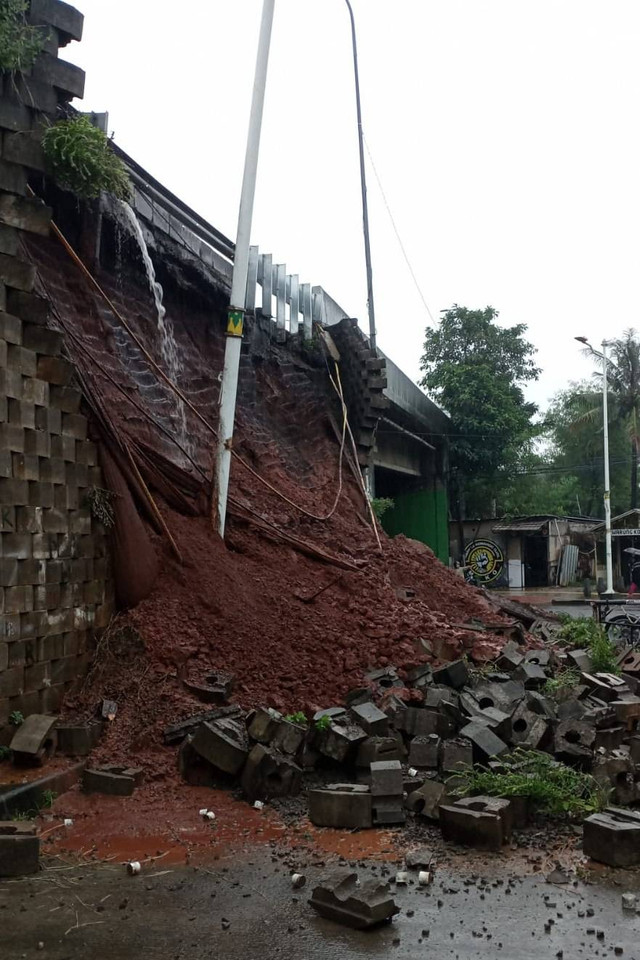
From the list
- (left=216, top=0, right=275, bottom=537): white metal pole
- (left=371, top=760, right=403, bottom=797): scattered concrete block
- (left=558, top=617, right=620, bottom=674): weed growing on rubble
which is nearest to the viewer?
(left=371, top=760, right=403, bottom=797): scattered concrete block

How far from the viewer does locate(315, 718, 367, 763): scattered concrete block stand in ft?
24.2

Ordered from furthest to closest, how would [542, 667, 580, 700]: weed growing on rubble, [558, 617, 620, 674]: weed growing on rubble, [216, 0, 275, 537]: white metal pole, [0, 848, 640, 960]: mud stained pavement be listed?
[558, 617, 620, 674]: weed growing on rubble → [216, 0, 275, 537]: white metal pole → [542, 667, 580, 700]: weed growing on rubble → [0, 848, 640, 960]: mud stained pavement

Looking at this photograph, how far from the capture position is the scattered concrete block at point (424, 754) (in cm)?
741

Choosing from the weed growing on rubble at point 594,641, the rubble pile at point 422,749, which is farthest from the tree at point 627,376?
the rubble pile at point 422,749

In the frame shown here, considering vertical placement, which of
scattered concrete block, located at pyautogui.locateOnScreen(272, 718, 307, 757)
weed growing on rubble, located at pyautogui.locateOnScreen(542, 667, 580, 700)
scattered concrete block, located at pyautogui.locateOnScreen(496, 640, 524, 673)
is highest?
scattered concrete block, located at pyautogui.locateOnScreen(496, 640, 524, 673)

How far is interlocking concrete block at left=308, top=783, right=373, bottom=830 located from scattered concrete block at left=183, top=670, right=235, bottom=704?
1917 millimetres

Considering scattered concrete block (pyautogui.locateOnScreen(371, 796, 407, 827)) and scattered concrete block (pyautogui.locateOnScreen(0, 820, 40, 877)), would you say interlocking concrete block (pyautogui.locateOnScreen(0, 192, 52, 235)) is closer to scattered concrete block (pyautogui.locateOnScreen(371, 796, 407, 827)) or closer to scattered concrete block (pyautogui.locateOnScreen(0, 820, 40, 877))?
scattered concrete block (pyautogui.locateOnScreen(0, 820, 40, 877))

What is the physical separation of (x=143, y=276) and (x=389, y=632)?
20.2ft

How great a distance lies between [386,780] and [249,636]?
294 cm

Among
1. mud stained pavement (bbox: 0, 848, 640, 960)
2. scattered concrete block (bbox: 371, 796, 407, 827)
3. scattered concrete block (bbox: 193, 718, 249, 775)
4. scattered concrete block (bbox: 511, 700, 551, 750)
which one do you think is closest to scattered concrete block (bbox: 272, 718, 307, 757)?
scattered concrete block (bbox: 193, 718, 249, 775)

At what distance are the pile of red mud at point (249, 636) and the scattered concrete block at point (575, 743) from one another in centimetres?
194

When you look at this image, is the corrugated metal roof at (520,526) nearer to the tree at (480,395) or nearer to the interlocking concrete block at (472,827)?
the tree at (480,395)

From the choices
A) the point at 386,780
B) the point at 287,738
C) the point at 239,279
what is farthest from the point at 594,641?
the point at 239,279

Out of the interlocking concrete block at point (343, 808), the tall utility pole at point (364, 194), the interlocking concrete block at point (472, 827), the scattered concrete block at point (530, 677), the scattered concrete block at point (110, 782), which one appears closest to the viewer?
the interlocking concrete block at point (472, 827)
